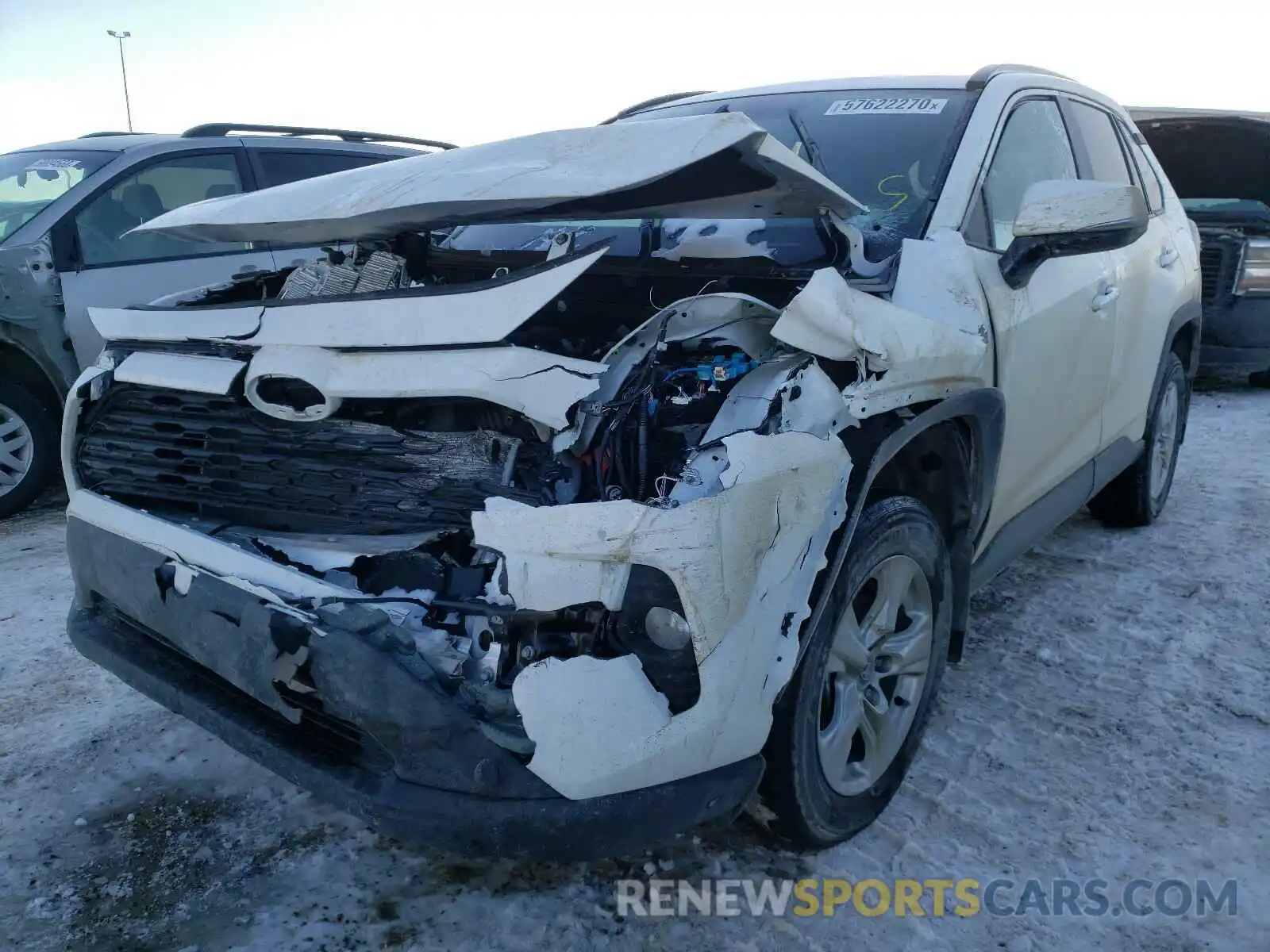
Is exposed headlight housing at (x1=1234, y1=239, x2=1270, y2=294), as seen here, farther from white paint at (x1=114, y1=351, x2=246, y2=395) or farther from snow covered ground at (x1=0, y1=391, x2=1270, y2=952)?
white paint at (x1=114, y1=351, x2=246, y2=395)

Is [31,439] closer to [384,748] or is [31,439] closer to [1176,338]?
[384,748]

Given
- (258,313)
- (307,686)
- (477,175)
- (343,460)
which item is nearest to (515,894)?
(307,686)

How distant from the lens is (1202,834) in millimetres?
2324

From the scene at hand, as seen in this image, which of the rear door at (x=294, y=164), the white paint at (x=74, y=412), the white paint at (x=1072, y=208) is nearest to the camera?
the white paint at (x=1072, y=208)

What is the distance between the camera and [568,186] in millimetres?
2000

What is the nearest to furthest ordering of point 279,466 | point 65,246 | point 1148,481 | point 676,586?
point 676,586
point 279,466
point 1148,481
point 65,246

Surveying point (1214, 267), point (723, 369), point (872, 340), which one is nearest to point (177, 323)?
point (723, 369)

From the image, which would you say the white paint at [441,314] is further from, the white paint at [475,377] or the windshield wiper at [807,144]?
the windshield wiper at [807,144]

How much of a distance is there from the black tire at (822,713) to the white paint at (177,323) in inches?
57.2

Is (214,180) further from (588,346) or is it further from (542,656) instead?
(542,656)

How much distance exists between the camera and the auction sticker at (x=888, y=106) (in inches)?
115

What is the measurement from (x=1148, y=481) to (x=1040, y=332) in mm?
1993

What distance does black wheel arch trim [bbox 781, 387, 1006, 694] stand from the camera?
1.97 metres

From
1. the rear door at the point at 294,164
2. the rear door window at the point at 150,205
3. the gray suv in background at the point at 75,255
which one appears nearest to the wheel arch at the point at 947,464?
the gray suv in background at the point at 75,255
